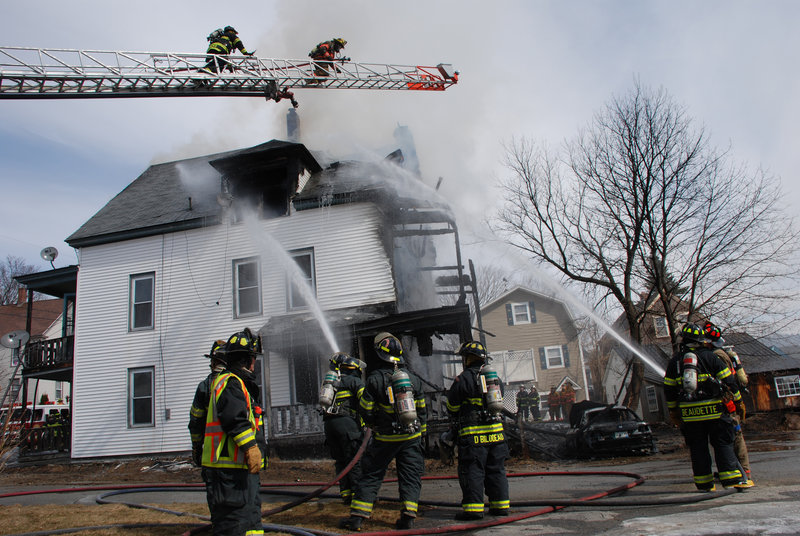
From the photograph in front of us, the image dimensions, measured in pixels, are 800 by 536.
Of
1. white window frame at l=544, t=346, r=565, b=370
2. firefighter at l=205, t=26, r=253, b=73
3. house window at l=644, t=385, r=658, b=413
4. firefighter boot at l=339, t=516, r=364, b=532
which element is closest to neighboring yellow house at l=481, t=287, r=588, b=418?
white window frame at l=544, t=346, r=565, b=370

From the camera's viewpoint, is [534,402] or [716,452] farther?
[534,402]

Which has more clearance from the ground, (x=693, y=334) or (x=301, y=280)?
(x=301, y=280)

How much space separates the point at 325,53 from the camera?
68.2 ft

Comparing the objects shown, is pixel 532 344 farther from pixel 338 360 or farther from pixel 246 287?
pixel 338 360

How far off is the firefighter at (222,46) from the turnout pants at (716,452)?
16.8 m

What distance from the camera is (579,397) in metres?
32.2

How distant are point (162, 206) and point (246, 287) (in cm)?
462

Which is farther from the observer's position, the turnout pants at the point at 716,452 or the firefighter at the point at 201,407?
the turnout pants at the point at 716,452

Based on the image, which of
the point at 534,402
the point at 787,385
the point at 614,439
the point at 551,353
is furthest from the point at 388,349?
the point at 787,385

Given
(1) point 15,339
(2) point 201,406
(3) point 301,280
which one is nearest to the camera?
(2) point 201,406

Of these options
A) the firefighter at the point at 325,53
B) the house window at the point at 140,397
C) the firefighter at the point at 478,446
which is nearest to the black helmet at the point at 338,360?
the firefighter at the point at 478,446

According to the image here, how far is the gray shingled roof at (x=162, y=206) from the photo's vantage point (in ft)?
55.6

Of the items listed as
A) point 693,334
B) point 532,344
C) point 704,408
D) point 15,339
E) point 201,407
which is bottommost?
point 704,408

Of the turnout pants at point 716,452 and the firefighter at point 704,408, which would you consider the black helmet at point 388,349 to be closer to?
the firefighter at point 704,408
